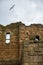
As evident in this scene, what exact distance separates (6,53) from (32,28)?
3602 millimetres

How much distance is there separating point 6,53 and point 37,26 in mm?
4094

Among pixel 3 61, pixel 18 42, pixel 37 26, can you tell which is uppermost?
pixel 37 26

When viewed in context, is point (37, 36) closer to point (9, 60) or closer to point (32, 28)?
point (32, 28)

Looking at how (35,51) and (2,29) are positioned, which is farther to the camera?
(2,29)

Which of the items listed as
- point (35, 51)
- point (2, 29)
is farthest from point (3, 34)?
point (35, 51)

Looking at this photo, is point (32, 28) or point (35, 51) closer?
point (35, 51)

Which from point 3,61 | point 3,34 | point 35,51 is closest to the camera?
point 35,51

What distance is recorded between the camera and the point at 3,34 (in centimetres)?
2473

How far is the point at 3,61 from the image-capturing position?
2323cm

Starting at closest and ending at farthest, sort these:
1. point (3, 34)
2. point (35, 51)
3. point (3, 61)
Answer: point (35, 51), point (3, 61), point (3, 34)

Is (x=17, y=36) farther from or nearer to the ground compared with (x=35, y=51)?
farther from the ground

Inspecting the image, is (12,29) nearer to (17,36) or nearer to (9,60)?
(17,36)

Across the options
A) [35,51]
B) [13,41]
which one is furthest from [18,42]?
[35,51]

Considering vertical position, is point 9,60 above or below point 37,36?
below
